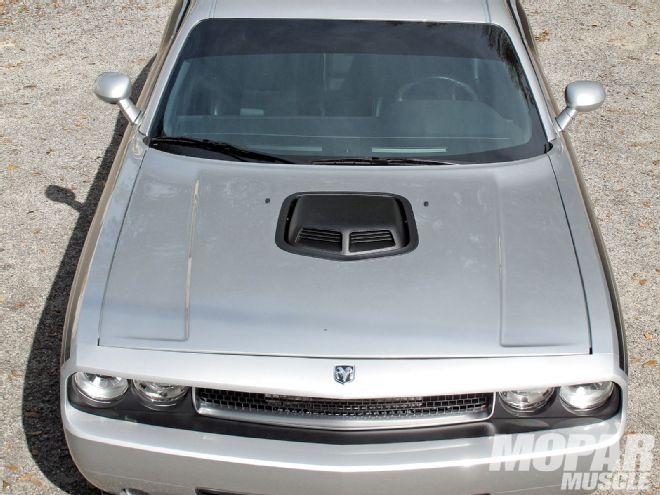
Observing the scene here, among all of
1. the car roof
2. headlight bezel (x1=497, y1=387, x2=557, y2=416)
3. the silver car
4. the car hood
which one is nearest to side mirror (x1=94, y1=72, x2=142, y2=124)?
the silver car

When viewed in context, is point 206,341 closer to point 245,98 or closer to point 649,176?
point 245,98

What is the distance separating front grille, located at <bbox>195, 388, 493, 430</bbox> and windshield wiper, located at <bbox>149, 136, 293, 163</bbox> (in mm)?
1243

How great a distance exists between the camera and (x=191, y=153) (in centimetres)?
412

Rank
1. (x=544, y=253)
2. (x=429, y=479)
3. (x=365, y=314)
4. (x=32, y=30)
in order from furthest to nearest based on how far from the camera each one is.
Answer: (x=32, y=30) → (x=544, y=253) → (x=365, y=314) → (x=429, y=479)

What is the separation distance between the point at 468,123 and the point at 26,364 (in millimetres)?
2522

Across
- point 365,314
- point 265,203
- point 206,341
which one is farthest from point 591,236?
point 206,341

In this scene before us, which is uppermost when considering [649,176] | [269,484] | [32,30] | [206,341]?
[206,341]

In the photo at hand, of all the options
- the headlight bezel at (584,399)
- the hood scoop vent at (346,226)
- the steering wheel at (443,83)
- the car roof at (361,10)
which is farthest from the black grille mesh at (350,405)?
the car roof at (361,10)

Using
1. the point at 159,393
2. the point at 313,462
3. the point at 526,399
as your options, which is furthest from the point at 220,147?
the point at 526,399

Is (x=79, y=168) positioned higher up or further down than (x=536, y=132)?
further down

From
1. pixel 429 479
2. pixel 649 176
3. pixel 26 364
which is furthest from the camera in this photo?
pixel 649 176

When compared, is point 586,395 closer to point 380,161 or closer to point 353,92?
point 380,161

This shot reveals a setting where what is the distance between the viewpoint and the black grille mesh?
10.4 feet

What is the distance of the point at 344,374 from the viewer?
10.00 ft
